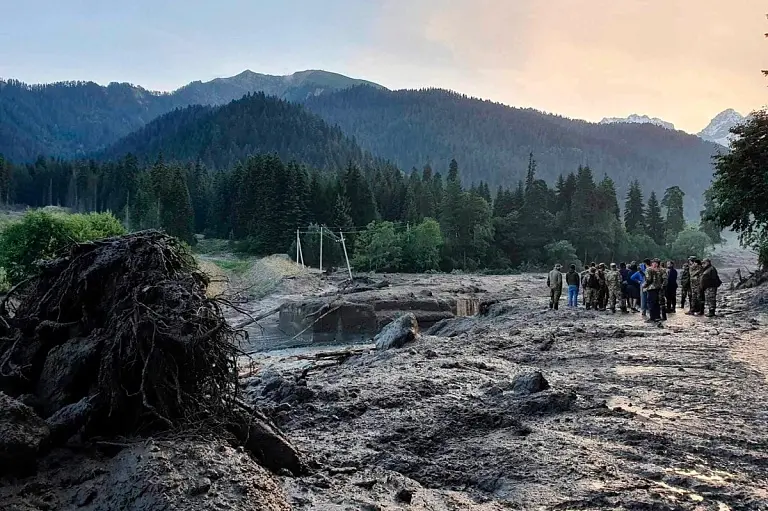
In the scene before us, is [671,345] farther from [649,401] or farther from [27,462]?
[27,462]

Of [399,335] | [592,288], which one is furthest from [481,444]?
[592,288]

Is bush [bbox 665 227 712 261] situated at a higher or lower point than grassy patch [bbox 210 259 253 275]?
higher

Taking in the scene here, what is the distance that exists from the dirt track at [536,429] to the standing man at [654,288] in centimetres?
454

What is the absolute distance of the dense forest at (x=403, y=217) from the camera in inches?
2734

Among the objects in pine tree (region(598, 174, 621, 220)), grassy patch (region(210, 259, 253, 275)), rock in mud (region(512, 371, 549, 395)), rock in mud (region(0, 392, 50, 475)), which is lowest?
grassy patch (region(210, 259, 253, 275))

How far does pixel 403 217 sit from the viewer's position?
8519 centimetres

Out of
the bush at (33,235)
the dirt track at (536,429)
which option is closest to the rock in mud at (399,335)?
the dirt track at (536,429)

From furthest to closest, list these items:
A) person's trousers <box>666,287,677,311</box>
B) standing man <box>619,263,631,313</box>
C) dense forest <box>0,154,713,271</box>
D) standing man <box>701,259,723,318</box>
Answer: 1. dense forest <box>0,154,713,271</box>
2. standing man <box>619,263,631,313</box>
3. person's trousers <box>666,287,677,311</box>
4. standing man <box>701,259,723,318</box>

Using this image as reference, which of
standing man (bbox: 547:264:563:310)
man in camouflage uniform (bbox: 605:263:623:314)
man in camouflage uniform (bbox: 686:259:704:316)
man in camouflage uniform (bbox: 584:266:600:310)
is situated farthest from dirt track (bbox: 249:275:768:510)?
standing man (bbox: 547:264:563:310)

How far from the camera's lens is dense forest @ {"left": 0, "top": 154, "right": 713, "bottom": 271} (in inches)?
2734

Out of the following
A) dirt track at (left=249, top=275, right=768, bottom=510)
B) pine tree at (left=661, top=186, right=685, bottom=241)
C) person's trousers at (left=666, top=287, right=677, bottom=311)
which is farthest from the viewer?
pine tree at (left=661, top=186, right=685, bottom=241)

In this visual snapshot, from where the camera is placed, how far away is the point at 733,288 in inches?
1228

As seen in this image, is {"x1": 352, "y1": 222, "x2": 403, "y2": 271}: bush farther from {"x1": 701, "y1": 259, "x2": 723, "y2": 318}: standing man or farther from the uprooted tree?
the uprooted tree

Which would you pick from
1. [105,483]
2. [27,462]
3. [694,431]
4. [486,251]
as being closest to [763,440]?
[694,431]
